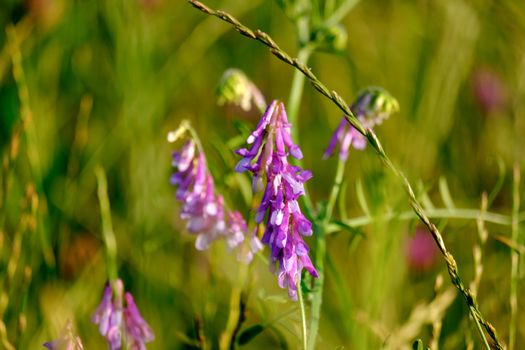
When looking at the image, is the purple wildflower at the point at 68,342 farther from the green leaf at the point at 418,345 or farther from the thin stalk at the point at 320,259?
the green leaf at the point at 418,345

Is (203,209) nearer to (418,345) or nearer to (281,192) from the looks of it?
(281,192)

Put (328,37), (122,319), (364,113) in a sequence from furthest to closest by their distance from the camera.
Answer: (328,37) → (364,113) → (122,319)

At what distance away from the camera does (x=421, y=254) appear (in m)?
2.20

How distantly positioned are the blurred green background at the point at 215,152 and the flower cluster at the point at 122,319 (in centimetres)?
12

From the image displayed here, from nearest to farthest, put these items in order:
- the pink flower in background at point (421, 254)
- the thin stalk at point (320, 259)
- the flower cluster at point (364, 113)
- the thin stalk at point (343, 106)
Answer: the thin stalk at point (343, 106), the thin stalk at point (320, 259), the flower cluster at point (364, 113), the pink flower in background at point (421, 254)

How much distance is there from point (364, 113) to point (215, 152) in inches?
35.4

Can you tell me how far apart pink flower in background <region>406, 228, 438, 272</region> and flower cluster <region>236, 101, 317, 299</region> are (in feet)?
3.69

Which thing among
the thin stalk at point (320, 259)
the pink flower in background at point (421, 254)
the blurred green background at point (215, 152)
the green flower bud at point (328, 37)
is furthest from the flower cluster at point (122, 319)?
the pink flower in background at point (421, 254)

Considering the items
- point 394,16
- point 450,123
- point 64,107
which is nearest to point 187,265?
point 64,107

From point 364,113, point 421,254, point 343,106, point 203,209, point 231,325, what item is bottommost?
point 421,254

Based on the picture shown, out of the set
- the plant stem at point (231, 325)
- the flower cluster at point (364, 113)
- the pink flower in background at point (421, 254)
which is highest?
the flower cluster at point (364, 113)

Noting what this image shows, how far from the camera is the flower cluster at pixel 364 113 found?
4.46 ft

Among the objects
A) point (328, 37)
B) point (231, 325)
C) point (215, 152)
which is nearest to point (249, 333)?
point (231, 325)

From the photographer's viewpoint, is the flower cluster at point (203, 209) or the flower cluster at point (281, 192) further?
the flower cluster at point (203, 209)
